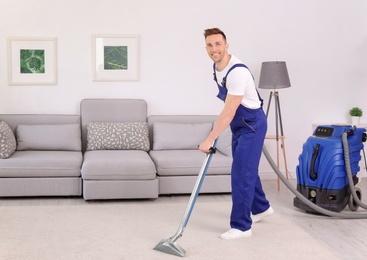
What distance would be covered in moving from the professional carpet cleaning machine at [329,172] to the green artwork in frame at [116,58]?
6.96 feet

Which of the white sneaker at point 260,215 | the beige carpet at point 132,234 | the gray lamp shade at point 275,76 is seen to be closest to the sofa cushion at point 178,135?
the gray lamp shade at point 275,76

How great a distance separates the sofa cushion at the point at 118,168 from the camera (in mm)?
5125

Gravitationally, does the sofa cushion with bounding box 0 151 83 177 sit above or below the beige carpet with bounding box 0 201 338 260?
above

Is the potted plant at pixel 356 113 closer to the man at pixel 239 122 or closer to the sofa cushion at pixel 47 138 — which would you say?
the man at pixel 239 122

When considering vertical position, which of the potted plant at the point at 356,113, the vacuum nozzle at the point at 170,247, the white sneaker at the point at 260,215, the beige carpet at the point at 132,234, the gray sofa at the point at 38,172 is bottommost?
the beige carpet at the point at 132,234

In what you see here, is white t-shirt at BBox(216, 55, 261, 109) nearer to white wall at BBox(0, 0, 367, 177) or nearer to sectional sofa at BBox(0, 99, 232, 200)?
sectional sofa at BBox(0, 99, 232, 200)

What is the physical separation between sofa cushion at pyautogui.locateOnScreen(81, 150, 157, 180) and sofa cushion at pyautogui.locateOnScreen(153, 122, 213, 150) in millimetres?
568

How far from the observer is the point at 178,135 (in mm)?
5836

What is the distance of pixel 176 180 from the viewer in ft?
17.7

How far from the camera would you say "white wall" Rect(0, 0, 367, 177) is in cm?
600

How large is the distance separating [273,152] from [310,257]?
2.74 meters

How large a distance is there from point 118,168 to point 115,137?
2.08 feet

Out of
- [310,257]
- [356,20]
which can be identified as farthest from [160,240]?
[356,20]

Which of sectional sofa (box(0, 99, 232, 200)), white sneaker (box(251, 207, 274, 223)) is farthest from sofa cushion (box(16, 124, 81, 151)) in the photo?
white sneaker (box(251, 207, 274, 223))
